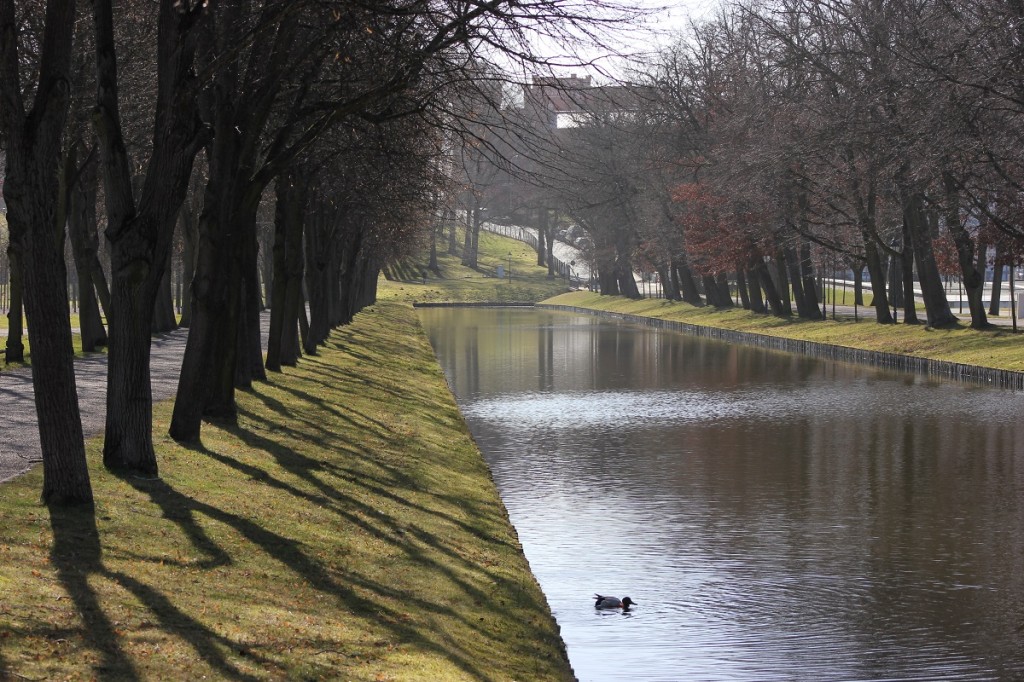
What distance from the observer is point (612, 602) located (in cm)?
1209

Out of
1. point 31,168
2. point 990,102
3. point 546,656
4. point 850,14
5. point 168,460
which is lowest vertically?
point 546,656

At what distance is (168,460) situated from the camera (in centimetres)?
1428

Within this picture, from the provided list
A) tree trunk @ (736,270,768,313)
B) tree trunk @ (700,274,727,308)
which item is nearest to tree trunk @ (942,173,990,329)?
tree trunk @ (736,270,768,313)

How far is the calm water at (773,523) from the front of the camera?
11023 mm

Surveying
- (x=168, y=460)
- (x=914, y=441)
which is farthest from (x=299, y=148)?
(x=914, y=441)

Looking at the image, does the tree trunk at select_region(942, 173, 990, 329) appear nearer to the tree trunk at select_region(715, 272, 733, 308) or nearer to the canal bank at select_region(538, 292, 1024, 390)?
the canal bank at select_region(538, 292, 1024, 390)

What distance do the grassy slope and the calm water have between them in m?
4.01

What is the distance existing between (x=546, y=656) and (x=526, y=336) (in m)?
51.7

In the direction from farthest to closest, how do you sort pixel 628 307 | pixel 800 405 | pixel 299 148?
1. pixel 628 307
2. pixel 800 405
3. pixel 299 148

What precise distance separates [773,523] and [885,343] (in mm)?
28812

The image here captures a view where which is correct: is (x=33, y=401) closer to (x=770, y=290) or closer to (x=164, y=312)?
(x=164, y=312)

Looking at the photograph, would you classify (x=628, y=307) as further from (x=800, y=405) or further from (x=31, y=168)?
(x=31, y=168)

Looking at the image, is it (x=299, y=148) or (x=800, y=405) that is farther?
(x=800, y=405)

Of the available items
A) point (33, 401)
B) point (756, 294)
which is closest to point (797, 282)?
point (756, 294)
